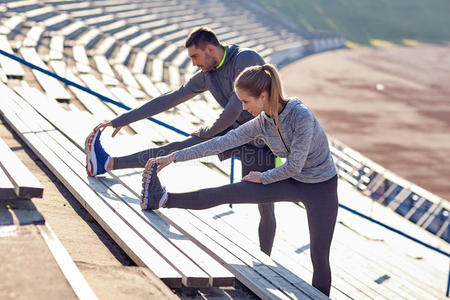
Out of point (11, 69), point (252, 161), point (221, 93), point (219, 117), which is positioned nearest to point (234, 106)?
point (219, 117)

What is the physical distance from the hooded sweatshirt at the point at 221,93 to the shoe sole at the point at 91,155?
21cm

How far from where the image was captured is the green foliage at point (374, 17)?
4484cm

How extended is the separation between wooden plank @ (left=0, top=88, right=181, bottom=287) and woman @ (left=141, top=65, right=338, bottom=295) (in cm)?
38

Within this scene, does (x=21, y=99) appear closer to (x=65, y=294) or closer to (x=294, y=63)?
(x=65, y=294)

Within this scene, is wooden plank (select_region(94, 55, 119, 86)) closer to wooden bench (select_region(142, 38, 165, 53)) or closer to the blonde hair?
wooden bench (select_region(142, 38, 165, 53))

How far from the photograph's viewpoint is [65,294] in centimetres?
277

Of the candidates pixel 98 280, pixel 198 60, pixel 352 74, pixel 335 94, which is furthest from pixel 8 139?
pixel 352 74

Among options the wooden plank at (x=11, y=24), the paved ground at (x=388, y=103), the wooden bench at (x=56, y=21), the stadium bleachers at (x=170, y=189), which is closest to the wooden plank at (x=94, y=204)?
the stadium bleachers at (x=170, y=189)

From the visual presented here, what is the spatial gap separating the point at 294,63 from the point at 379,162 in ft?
52.4

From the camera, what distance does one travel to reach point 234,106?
4.45 meters

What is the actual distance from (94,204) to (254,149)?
3.98ft

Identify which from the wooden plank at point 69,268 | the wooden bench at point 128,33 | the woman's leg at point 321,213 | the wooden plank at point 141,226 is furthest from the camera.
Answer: the wooden bench at point 128,33

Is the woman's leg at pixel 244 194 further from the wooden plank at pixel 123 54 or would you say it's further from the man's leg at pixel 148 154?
the wooden plank at pixel 123 54

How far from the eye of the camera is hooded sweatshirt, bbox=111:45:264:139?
4.50 meters
